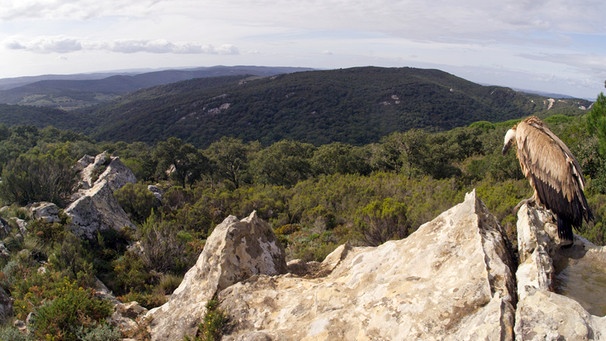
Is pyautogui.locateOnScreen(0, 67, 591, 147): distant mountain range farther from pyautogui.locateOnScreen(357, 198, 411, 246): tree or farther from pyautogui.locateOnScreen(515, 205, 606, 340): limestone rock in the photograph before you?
pyautogui.locateOnScreen(515, 205, 606, 340): limestone rock

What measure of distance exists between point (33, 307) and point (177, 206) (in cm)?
1043

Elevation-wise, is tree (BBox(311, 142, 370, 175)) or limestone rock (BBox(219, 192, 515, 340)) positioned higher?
limestone rock (BBox(219, 192, 515, 340))

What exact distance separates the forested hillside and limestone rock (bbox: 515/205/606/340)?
287ft

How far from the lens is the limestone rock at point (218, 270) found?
15.3ft

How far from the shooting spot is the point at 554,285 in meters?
3.50

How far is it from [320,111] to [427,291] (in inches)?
4499

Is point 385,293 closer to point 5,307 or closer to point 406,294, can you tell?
point 406,294

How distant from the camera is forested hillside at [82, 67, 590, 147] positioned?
102 metres

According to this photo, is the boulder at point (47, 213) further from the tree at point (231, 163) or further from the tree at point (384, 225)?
the tree at point (231, 163)

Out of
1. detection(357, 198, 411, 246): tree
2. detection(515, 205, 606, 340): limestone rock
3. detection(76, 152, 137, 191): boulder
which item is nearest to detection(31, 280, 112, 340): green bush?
detection(515, 205, 606, 340): limestone rock

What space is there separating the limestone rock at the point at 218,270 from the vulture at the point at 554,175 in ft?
12.3

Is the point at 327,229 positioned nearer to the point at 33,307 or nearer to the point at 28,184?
the point at 33,307

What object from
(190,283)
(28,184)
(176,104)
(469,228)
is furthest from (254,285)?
(176,104)

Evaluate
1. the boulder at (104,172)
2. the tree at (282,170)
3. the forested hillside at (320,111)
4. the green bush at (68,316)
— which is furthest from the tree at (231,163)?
the forested hillside at (320,111)
